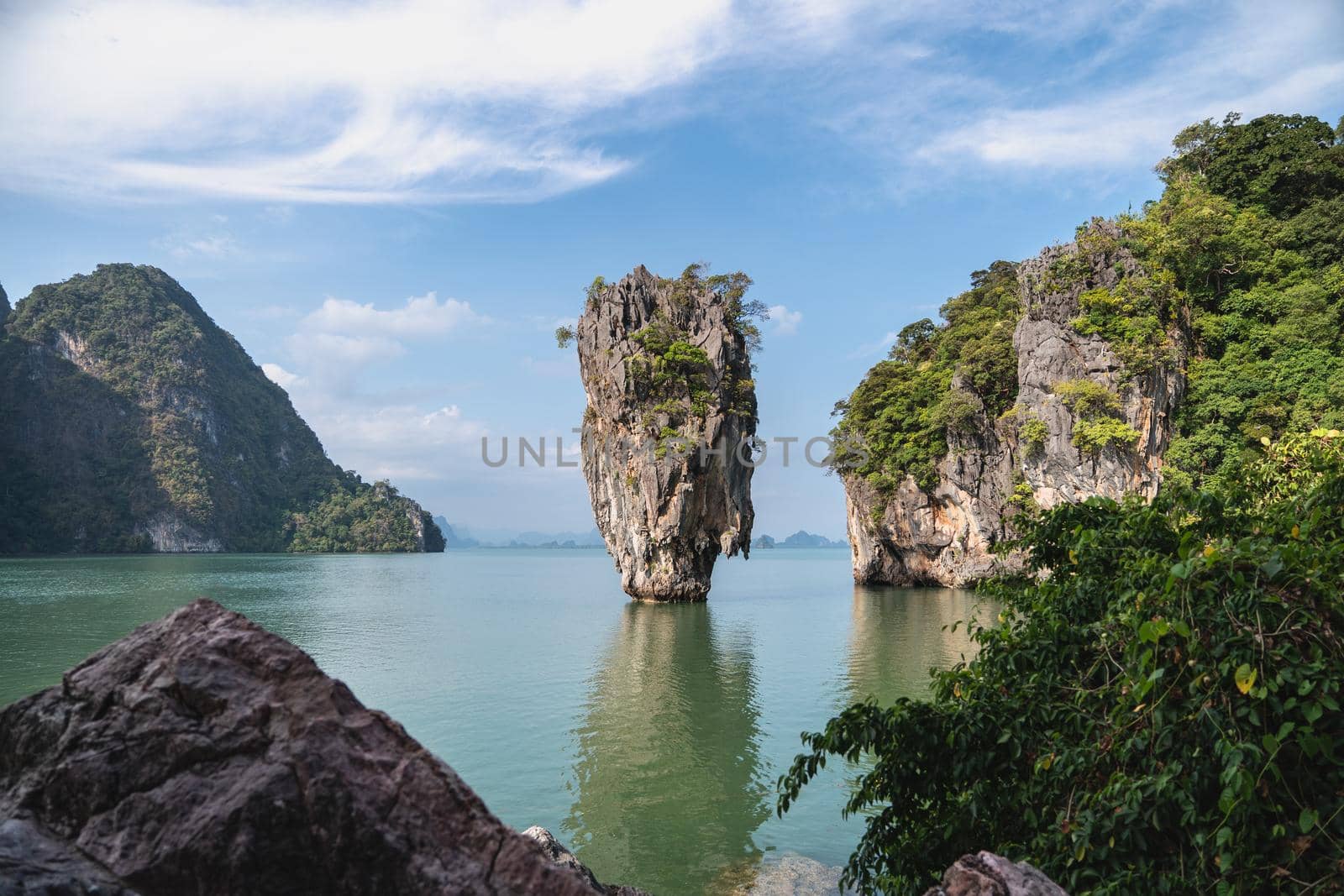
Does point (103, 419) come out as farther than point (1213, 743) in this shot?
Yes

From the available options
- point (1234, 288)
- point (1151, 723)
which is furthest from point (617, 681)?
point (1234, 288)

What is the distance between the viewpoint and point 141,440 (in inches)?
3895

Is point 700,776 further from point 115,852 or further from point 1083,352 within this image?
point 1083,352

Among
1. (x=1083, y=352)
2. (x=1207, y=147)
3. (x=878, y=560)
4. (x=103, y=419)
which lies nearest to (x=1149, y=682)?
(x=1083, y=352)

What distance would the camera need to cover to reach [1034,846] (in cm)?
337

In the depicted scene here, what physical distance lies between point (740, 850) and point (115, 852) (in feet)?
23.2

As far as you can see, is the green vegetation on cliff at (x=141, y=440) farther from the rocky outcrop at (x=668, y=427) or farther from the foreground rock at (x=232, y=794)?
the foreground rock at (x=232, y=794)

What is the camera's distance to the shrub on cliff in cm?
276

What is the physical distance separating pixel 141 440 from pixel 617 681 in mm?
106120

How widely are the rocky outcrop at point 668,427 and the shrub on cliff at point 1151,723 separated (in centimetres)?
2512

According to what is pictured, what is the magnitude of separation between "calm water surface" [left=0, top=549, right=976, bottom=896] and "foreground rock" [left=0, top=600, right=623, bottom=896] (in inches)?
237

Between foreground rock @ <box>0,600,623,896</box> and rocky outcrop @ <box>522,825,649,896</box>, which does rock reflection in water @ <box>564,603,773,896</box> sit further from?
foreground rock @ <box>0,600,623,896</box>

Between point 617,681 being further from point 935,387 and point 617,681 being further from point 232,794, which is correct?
point 935,387

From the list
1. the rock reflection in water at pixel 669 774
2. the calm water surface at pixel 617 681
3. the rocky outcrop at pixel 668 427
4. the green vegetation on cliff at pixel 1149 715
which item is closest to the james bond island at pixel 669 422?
the rocky outcrop at pixel 668 427
